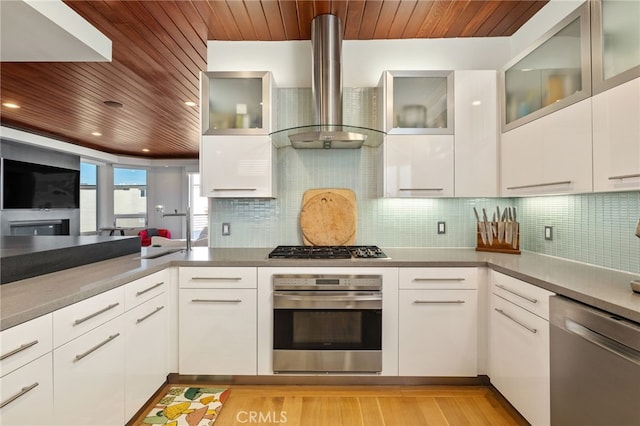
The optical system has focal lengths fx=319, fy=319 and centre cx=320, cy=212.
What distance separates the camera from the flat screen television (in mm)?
5363

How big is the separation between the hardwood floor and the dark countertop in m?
0.83

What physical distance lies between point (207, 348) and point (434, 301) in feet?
5.03

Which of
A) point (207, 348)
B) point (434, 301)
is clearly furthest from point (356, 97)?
point (207, 348)

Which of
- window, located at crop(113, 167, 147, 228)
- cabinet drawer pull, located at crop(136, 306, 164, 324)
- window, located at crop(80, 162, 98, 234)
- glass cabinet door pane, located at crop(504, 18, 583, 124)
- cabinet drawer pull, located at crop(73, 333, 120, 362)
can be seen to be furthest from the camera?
window, located at crop(113, 167, 147, 228)

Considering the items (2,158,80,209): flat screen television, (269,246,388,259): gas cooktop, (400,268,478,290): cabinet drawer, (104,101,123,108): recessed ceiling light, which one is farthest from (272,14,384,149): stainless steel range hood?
(2,158,80,209): flat screen television

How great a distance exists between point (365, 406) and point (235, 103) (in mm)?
2276

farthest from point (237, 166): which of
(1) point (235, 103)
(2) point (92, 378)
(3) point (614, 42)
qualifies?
(3) point (614, 42)

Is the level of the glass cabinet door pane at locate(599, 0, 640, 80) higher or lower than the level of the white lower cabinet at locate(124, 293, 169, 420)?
higher

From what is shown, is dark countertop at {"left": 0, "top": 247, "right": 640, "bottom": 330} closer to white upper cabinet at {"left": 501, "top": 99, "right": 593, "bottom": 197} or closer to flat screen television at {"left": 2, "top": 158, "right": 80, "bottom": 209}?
white upper cabinet at {"left": 501, "top": 99, "right": 593, "bottom": 197}

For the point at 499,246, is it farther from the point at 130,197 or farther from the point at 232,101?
the point at 130,197

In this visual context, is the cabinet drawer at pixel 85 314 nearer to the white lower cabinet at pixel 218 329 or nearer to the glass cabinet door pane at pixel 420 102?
the white lower cabinet at pixel 218 329

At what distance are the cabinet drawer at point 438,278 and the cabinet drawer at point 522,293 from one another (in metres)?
0.13

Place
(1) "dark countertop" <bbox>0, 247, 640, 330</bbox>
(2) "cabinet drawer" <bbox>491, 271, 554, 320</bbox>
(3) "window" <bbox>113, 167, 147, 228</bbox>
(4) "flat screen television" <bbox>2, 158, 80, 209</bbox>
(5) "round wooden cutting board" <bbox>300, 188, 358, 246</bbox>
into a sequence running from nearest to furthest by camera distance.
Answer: (1) "dark countertop" <bbox>0, 247, 640, 330</bbox> < (2) "cabinet drawer" <bbox>491, 271, 554, 320</bbox> < (5) "round wooden cutting board" <bbox>300, 188, 358, 246</bbox> < (4) "flat screen television" <bbox>2, 158, 80, 209</bbox> < (3) "window" <bbox>113, 167, 147, 228</bbox>

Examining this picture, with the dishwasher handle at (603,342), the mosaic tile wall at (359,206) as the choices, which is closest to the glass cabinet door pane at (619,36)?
the dishwasher handle at (603,342)
